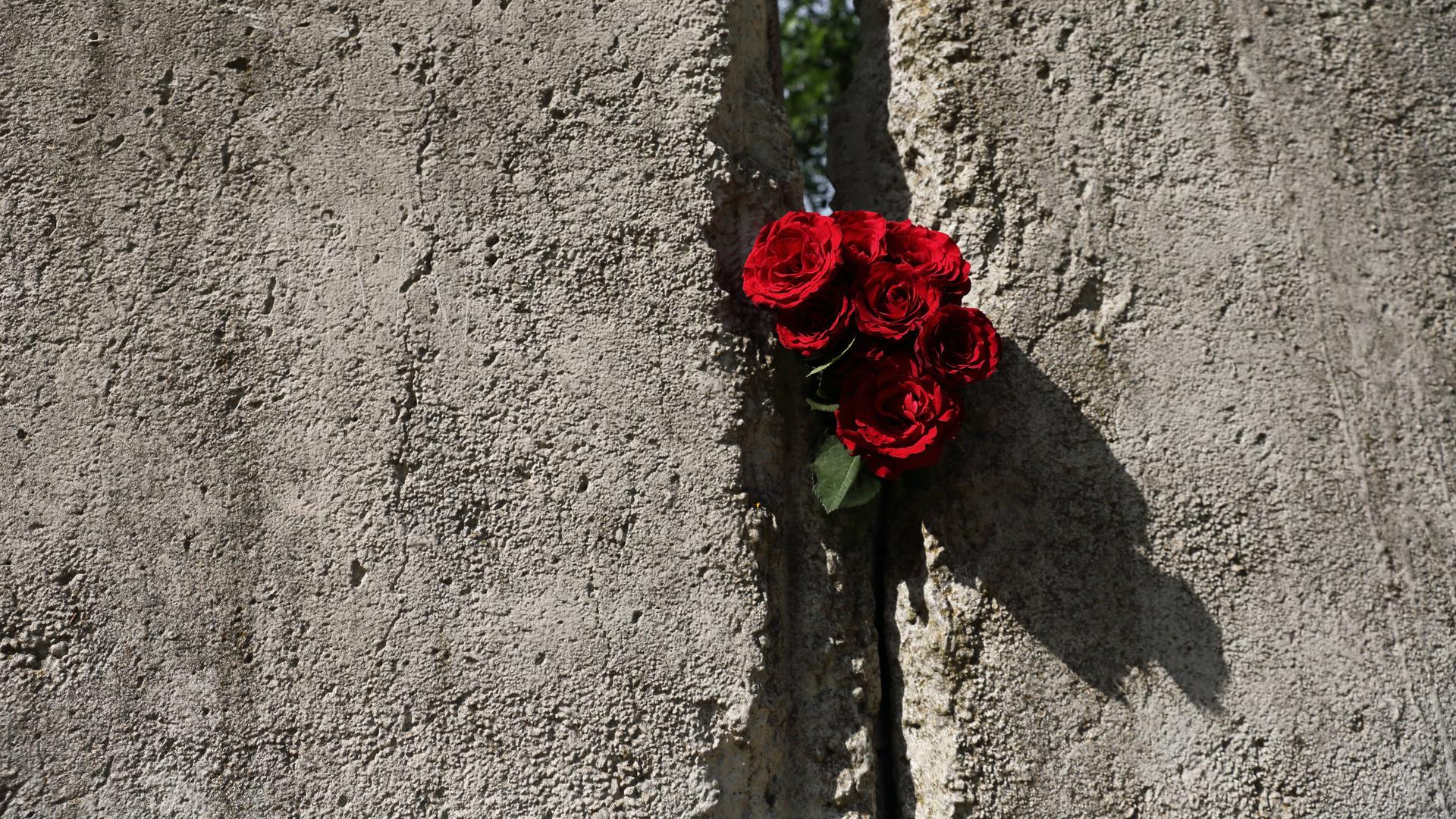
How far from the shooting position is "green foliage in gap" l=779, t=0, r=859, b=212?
3801 mm

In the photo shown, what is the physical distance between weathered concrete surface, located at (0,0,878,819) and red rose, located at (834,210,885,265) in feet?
0.53

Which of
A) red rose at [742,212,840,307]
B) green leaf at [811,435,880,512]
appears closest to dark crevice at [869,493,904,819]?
green leaf at [811,435,880,512]

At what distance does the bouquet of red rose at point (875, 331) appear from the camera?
1446 millimetres

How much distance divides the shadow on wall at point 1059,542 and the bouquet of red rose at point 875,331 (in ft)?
0.46

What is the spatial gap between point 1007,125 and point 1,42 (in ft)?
5.41

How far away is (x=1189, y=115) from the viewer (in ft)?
5.52

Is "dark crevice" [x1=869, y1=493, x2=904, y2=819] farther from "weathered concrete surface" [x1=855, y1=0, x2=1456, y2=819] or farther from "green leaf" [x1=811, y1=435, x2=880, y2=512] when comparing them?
"green leaf" [x1=811, y1=435, x2=880, y2=512]

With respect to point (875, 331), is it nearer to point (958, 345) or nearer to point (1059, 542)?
point (958, 345)

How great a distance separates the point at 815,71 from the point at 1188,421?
2688 mm

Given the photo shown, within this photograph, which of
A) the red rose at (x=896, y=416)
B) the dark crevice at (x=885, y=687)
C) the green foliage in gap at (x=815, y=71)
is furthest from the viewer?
the green foliage in gap at (x=815, y=71)

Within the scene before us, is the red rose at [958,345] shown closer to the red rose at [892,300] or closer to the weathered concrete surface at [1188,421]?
the red rose at [892,300]

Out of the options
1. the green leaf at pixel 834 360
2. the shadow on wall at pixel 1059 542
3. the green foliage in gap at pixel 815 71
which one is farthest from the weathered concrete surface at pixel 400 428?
the green foliage in gap at pixel 815 71

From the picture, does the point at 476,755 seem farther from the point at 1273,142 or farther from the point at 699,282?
the point at 1273,142

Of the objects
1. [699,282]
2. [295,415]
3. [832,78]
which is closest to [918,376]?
[699,282]
